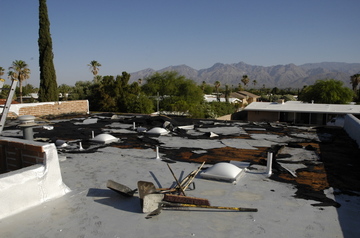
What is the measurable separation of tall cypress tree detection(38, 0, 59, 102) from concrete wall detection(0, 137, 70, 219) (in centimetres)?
2691

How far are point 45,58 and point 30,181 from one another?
28.7 metres

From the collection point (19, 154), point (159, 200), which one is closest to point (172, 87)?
point (19, 154)

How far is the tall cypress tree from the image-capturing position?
97.3ft

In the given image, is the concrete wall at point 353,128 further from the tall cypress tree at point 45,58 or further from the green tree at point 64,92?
the green tree at point 64,92

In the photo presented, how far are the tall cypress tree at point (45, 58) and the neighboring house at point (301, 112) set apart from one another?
22.8 metres

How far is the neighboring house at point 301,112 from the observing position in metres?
29.3

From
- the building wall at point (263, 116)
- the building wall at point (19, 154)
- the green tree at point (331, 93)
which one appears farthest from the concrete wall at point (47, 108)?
the green tree at point (331, 93)

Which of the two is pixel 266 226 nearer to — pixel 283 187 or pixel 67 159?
pixel 283 187

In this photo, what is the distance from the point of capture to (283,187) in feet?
19.7

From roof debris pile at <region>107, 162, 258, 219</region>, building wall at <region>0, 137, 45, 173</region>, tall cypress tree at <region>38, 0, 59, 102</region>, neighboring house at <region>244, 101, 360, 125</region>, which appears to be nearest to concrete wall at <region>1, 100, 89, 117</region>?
tall cypress tree at <region>38, 0, 59, 102</region>

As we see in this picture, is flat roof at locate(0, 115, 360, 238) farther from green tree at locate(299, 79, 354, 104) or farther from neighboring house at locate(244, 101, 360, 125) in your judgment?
green tree at locate(299, 79, 354, 104)

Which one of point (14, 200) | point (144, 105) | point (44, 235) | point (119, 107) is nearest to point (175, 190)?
point (44, 235)

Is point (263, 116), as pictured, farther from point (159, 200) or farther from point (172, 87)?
point (159, 200)

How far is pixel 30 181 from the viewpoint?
468cm
